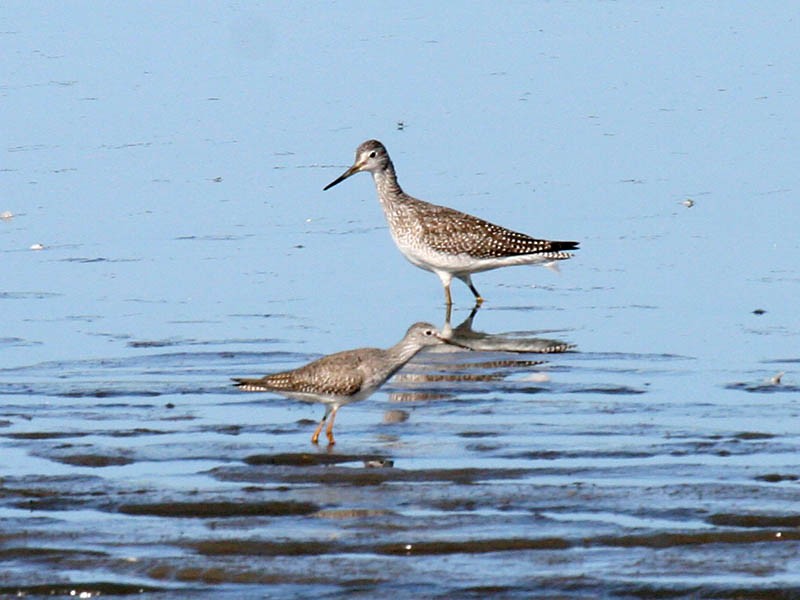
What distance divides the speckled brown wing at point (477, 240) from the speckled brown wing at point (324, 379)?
4388 millimetres

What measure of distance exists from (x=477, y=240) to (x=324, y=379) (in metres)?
4.79

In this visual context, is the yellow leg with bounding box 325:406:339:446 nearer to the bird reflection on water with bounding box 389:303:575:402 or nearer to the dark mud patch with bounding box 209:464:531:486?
the dark mud patch with bounding box 209:464:531:486

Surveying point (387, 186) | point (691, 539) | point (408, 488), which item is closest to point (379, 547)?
point (408, 488)

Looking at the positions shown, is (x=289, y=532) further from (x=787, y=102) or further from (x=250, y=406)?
(x=787, y=102)

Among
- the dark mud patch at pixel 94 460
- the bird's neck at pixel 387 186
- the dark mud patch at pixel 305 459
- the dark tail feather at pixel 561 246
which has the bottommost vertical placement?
the dark mud patch at pixel 305 459

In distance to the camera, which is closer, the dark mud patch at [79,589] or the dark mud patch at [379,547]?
the dark mud patch at [79,589]

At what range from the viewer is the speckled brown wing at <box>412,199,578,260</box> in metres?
14.2

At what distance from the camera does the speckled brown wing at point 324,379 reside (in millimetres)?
9797

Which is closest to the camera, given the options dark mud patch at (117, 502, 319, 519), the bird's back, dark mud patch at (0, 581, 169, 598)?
dark mud patch at (0, 581, 169, 598)

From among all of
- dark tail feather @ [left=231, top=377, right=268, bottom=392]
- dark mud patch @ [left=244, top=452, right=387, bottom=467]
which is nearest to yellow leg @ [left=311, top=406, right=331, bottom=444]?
dark mud patch @ [left=244, top=452, right=387, bottom=467]

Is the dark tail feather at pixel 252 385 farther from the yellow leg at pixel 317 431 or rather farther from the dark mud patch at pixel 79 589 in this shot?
the dark mud patch at pixel 79 589

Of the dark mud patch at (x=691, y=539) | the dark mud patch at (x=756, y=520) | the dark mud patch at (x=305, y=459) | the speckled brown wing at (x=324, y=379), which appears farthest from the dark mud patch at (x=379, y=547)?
the speckled brown wing at (x=324, y=379)

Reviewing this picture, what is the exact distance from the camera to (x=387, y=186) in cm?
1515

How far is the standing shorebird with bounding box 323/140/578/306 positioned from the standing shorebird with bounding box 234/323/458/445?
13.6ft
